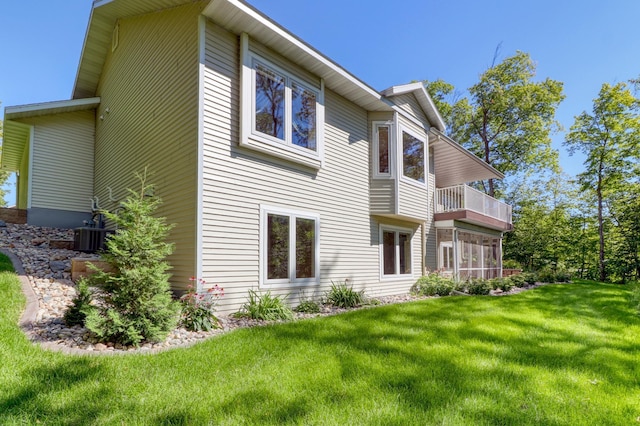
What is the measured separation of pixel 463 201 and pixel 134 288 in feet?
36.8

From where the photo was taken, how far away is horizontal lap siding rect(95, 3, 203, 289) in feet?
20.0

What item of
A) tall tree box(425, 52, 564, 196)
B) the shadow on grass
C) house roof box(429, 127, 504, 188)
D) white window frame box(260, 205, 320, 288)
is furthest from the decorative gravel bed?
tall tree box(425, 52, 564, 196)

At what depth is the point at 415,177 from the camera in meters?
10.6

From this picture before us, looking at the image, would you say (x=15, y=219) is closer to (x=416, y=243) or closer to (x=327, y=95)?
(x=327, y=95)

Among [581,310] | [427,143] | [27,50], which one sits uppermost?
A: [27,50]

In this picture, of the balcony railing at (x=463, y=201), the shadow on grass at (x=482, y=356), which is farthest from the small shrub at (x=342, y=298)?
the balcony railing at (x=463, y=201)

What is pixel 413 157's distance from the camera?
418 inches

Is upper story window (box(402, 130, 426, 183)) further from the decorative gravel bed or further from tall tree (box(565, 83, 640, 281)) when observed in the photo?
tall tree (box(565, 83, 640, 281))

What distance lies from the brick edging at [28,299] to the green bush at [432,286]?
29.4 feet

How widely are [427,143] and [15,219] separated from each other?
1395cm

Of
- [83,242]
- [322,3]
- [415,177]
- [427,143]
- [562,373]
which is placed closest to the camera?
[562,373]

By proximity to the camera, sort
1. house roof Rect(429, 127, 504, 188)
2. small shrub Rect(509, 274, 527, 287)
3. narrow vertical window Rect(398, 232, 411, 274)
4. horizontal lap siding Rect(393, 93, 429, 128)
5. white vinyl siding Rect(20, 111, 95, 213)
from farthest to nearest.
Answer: small shrub Rect(509, 274, 527, 287) → house roof Rect(429, 127, 504, 188) → white vinyl siding Rect(20, 111, 95, 213) → narrow vertical window Rect(398, 232, 411, 274) → horizontal lap siding Rect(393, 93, 429, 128)

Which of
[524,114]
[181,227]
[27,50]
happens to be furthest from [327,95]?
[524,114]

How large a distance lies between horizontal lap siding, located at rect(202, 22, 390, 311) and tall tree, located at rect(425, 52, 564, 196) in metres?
18.6
